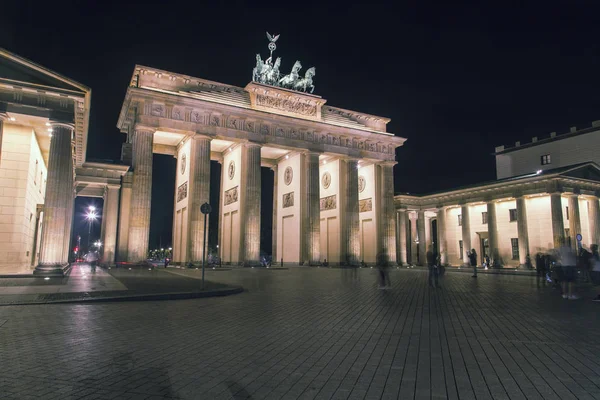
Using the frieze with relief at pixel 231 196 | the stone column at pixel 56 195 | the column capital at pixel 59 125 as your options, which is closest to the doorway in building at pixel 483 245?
the frieze with relief at pixel 231 196

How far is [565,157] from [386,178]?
26.9 metres

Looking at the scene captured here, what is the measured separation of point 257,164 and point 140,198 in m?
11.9

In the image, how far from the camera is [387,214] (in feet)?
162

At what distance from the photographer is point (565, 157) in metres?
56.3

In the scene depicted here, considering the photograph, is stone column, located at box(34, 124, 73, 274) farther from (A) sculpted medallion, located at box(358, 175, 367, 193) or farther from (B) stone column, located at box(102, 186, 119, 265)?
(A) sculpted medallion, located at box(358, 175, 367, 193)

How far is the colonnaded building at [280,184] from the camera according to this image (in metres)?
29.8

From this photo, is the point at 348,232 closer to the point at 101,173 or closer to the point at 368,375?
the point at 101,173

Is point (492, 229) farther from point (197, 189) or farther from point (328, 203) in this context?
point (197, 189)

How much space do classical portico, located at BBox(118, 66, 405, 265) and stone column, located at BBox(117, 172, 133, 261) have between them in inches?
4.6

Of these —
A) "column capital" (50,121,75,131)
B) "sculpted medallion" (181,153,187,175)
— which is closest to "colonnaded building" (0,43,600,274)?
"sculpted medallion" (181,153,187,175)

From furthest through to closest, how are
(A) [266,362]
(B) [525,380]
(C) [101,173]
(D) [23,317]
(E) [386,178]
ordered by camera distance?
(E) [386,178] → (C) [101,173] → (D) [23,317] → (A) [266,362] → (B) [525,380]

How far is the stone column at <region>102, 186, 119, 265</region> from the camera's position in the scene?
33.0 m

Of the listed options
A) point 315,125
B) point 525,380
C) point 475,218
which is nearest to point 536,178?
point 475,218

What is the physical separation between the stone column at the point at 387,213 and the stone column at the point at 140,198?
88.0 feet
